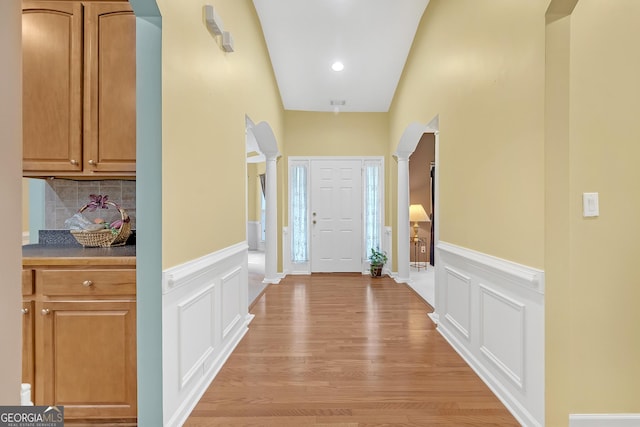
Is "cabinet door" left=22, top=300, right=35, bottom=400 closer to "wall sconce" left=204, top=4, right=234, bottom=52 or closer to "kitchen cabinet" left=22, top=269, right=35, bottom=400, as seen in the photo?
"kitchen cabinet" left=22, top=269, right=35, bottom=400

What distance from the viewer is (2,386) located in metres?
0.75

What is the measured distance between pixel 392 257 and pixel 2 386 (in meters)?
5.22

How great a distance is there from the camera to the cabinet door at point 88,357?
1.61 m

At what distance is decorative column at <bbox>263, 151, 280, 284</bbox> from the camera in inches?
205

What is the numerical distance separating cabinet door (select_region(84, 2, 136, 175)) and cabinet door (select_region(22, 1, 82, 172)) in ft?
0.20

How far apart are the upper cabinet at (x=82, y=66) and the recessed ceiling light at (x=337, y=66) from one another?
10.3ft

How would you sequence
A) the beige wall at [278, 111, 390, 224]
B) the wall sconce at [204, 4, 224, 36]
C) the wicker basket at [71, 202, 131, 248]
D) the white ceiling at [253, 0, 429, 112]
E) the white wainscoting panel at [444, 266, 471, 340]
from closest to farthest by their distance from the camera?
the wicker basket at [71, 202, 131, 248], the wall sconce at [204, 4, 224, 36], the white wainscoting panel at [444, 266, 471, 340], the white ceiling at [253, 0, 429, 112], the beige wall at [278, 111, 390, 224]

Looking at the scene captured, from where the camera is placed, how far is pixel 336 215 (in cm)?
589

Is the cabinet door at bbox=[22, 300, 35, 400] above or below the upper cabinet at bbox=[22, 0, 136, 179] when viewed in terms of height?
below

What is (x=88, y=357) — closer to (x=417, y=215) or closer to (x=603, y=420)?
(x=603, y=420)

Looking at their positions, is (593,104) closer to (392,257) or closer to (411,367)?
(411,367)

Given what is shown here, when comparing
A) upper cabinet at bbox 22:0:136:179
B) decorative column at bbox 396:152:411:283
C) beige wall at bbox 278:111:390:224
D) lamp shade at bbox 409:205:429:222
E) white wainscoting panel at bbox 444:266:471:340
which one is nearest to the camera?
upper cabinet at bbox 22:0:136:179

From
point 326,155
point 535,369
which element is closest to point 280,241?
point 326,155

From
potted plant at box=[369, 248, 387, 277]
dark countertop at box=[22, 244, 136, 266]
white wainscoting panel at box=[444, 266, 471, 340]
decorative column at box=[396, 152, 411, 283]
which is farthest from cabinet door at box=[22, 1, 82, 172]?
potted plant at box=[369, 248, 387, 277]
